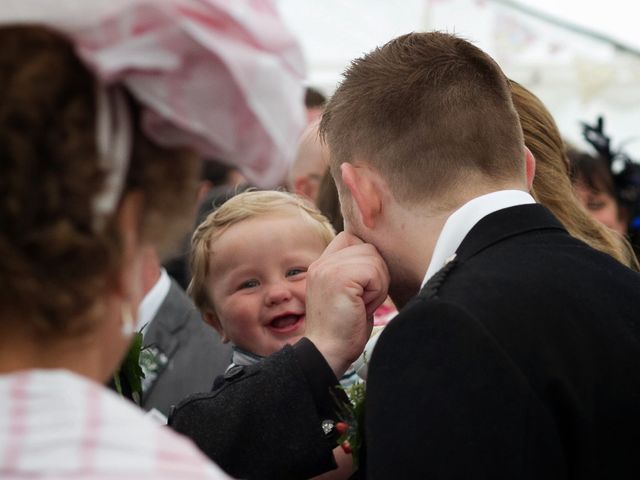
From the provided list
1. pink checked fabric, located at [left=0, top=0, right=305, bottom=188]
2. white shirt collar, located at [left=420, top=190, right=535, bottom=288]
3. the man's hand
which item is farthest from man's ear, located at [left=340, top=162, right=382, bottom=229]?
pink checked fabric, located at [left=0, top=0, right=305, bottom=188]

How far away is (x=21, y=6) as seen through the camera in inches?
51.6

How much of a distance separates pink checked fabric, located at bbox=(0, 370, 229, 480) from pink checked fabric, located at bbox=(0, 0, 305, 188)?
0.33 metres

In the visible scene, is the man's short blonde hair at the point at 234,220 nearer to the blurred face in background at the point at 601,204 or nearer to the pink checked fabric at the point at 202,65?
the pink checked fabric at the point at 202,65

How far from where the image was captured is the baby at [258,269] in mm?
3588

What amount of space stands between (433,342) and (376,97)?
0.74m

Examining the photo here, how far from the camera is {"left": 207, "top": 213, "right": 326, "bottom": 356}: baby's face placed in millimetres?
3585

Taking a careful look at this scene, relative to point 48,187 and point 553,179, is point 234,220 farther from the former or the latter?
point 48,187

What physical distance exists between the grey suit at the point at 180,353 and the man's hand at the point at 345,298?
128 centimetres

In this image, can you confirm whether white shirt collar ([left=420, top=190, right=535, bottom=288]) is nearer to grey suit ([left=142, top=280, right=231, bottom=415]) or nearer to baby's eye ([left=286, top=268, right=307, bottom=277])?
baby's eye ([left=286, top=268, right=307, bottom=277])

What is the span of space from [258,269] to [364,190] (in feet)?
3.56

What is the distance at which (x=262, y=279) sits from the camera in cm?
365

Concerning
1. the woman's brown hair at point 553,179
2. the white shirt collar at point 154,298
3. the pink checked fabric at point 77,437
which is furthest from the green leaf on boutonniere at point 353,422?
the white shirt collar at point 154,298

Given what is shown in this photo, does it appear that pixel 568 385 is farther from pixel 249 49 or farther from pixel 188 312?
pixel 188 312

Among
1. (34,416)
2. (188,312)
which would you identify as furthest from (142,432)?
(188,312)
